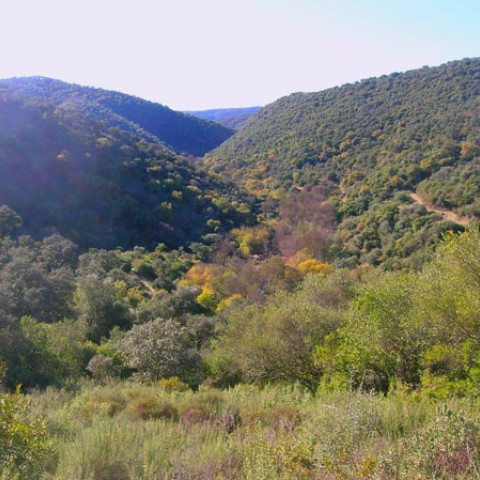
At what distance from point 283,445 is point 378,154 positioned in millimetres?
49672

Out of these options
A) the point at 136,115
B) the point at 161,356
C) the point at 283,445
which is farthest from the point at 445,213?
the point at 136,115

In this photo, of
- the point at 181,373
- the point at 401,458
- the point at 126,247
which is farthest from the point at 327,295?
the point at 126,247

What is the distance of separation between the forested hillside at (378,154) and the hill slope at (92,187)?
1186cm

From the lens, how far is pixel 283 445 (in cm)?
373

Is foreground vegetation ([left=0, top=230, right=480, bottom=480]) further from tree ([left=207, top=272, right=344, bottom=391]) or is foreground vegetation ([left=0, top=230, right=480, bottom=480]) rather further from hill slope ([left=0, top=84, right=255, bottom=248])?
hill slope ([left=0, top=84, right=255, bottom=248])

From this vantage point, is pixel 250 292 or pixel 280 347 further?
pixel 250 292

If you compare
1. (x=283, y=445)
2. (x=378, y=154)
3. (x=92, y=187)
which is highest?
(x=378, y=154)

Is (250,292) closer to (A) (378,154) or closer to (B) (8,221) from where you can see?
(B) (8,221)

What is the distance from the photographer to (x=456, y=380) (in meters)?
7.00

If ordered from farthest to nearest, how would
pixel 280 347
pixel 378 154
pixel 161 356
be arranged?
pixel 378 154
pixel 161 356
pixel 280 347

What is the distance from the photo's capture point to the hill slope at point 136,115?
69250 mm

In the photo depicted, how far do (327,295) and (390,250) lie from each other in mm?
15925

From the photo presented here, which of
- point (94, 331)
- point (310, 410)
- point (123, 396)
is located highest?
point (310, 410)

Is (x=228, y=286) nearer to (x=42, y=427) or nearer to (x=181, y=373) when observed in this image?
(x=181, y=373)
